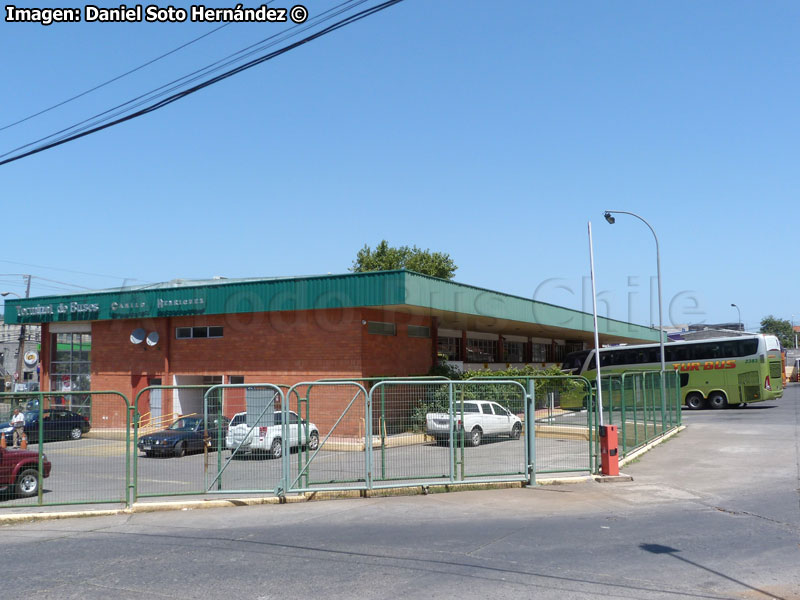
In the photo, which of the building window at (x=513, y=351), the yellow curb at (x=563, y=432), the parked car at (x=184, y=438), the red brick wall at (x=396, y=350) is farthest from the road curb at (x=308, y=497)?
the building window at (x=513, y=351)

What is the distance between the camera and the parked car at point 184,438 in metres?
12.9

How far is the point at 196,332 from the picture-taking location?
3022 centimetres

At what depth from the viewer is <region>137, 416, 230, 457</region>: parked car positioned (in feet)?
42.3

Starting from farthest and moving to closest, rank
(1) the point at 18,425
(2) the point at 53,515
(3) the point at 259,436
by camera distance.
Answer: (3) the point at 259,436 → (1) the point at 18,425 → (2) the point at 53,515

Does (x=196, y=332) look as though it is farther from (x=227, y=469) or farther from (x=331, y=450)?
(x=331, y=450)

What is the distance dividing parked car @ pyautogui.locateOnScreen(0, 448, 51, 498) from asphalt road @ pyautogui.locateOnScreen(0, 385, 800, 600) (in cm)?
164

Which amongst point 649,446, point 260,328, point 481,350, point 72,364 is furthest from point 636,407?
point 72,364

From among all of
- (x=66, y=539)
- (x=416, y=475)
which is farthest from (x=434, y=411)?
(x=66, y=539)

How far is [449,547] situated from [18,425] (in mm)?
8478

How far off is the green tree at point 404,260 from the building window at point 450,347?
99.2 ft

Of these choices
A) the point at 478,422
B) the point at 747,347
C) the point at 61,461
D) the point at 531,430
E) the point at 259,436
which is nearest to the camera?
the point at 61,461

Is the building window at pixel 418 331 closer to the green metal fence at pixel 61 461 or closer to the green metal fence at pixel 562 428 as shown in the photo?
the green metal fence at pixel 562 428

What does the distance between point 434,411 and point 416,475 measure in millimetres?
1263

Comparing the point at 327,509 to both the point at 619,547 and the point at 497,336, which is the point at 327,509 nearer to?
the point at 619,547
